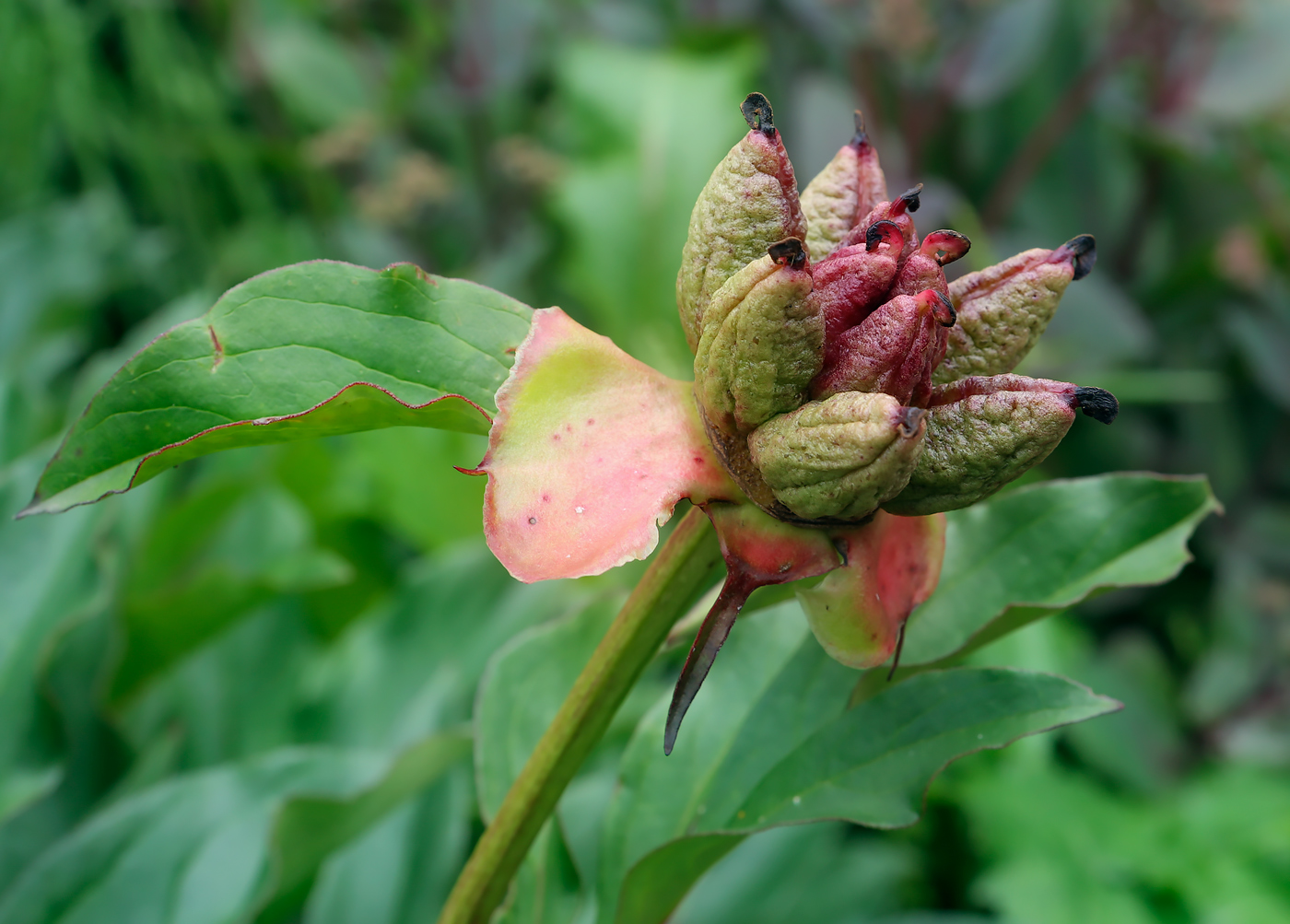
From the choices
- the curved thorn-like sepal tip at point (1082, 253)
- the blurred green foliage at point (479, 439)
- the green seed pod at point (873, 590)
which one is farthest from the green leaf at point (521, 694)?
the curved thorn-like sepal tip at point (1082, 253)

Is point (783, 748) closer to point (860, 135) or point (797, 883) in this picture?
point (860, 135)

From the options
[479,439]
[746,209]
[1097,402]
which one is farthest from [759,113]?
[479,439]

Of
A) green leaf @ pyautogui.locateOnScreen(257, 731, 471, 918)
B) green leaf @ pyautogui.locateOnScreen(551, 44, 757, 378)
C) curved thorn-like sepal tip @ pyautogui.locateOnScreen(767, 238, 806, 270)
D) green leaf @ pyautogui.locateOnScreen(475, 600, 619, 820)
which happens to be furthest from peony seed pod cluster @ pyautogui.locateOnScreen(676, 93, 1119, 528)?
green leaf @ pyautogui.locateOnScreen(551, 44, 757, 378)

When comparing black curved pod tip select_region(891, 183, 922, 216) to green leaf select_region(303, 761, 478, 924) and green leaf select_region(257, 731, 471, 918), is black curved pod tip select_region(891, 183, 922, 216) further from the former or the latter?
green leaf select_region(303, 761, 478, 924)

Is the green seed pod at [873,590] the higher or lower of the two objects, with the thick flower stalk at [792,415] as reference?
lower

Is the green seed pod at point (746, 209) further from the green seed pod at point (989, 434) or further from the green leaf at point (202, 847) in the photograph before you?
the green leaf at point (202, 847)
